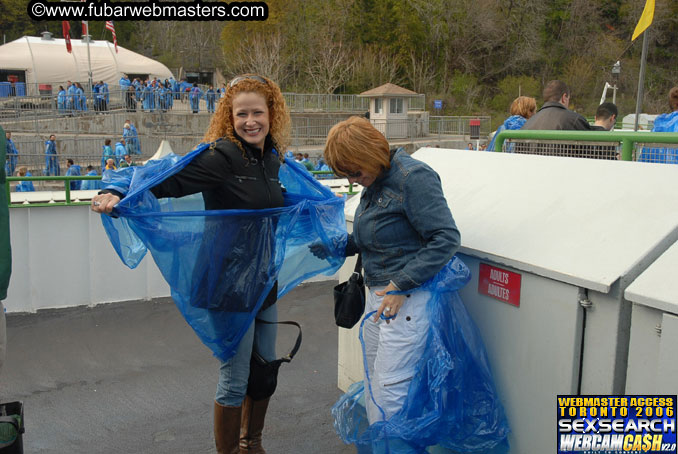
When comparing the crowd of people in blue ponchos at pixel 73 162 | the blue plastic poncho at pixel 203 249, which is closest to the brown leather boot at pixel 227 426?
the blue plastic poncho at pixel 203 249

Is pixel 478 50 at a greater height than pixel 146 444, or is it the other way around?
pixel 478 50

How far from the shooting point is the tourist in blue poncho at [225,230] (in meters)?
2.77

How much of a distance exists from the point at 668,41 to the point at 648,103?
8.47 metres

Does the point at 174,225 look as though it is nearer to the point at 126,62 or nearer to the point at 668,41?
the point at 126,62

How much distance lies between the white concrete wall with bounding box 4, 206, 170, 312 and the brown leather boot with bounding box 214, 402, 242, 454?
4186mm

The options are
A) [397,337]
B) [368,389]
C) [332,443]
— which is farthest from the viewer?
[332,443]

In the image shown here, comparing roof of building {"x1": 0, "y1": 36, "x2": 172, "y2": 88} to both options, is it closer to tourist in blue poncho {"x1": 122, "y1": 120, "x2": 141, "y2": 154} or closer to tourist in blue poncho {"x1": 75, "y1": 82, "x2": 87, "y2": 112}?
tourist in blue poncho {"x1": 75, "y1": 82, "x2": 87, "y2": 112}

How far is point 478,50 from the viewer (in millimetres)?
47594

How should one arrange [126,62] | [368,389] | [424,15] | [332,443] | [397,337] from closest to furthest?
[397,337], [368,389], [332,443], [126,62], [424,15]

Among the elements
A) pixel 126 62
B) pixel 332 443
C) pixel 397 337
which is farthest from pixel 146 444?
pixel 126 62

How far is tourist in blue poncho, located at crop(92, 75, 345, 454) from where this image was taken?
109 inches

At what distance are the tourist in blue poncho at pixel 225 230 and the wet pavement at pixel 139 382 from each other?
0.95 metres

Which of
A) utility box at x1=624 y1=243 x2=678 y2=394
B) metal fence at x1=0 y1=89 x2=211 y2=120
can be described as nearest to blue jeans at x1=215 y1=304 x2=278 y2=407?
utility box at x1=624 y1=243 x2=678 y2=394

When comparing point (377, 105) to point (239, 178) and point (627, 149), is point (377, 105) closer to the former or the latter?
point (627, 149)
